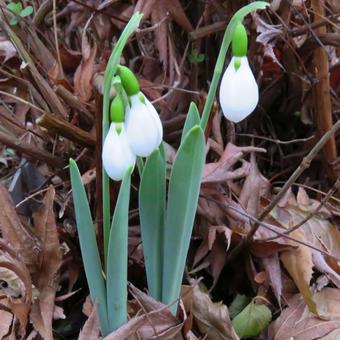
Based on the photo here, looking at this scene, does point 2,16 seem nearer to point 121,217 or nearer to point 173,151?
point 173,151

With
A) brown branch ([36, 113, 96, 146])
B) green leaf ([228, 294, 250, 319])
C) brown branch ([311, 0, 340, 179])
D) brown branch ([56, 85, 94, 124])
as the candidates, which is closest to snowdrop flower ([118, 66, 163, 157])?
brown branch ([36, 113, 96, 146])

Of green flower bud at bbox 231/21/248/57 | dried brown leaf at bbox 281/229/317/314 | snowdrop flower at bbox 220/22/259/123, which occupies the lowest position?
dried brown leaf at bbox 281/229/317/314

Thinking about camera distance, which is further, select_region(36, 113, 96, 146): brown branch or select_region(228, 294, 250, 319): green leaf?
→ select_region(228, 294, 250, 319): green leaf

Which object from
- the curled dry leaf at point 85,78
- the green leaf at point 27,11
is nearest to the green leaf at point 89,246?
the curled dry leaf at point 85,78

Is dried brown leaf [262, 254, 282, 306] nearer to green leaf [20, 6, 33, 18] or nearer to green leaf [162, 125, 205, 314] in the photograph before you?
green leaf [162, 125, 205, 314]

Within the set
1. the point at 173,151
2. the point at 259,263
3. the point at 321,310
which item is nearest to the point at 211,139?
the point at 173,151

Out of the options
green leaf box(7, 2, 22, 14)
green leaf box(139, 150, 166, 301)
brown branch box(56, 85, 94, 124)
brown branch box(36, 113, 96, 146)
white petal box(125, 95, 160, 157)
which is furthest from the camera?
green leaf box(7, 2, 22, 14)
